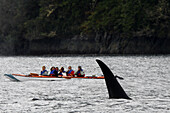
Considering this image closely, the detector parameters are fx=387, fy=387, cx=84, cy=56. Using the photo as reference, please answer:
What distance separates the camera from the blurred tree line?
310 ft

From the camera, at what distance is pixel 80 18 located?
369 ft

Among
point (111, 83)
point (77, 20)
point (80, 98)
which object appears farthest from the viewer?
point (77, 20)

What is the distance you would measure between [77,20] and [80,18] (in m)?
1.05

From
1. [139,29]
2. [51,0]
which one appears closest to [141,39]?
[139,29]

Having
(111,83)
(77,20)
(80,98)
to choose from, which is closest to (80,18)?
(77,20)

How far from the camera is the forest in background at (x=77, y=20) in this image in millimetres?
94562

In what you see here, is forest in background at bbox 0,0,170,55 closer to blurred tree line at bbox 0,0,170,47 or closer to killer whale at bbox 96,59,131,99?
blurred tree line at bbox 0,0,170,47

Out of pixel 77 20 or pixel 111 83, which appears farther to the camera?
pixel 77 20

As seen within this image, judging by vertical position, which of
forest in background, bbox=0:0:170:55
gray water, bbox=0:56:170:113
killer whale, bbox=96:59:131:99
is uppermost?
forest in background, bbox=0:0:170:55

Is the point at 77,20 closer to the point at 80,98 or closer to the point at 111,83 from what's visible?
the point at 80,98

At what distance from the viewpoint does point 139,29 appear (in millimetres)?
96062

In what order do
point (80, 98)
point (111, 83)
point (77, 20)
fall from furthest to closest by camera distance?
point (77, 20)
point (80, 98)
point (111, 83)

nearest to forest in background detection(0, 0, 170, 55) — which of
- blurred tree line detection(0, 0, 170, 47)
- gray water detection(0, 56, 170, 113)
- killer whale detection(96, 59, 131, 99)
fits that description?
blurred tree line detection(0, 0, 170, 47)

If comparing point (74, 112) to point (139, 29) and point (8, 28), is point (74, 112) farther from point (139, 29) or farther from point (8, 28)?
point (8, 28)
